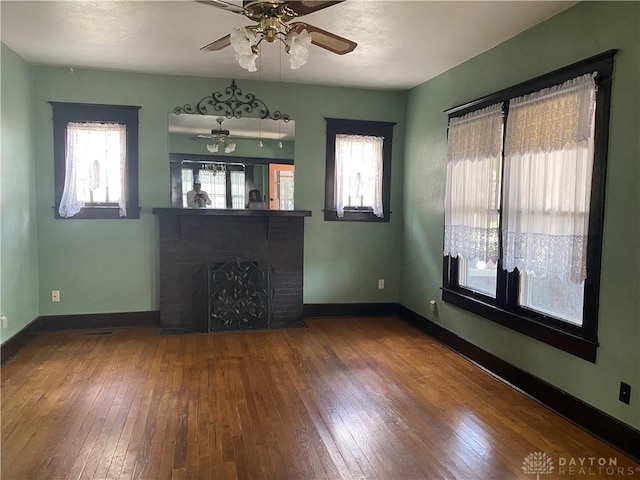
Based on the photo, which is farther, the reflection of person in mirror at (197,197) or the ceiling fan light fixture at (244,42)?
the reflection of person in mirror at (197,197)

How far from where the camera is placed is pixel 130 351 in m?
3.91

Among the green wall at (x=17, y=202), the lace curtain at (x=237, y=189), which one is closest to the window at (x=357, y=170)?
the lace curtain at (x=237, y=189)

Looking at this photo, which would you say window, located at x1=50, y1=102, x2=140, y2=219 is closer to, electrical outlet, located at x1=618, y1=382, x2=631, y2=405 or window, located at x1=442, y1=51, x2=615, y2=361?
window, located at x1=442, y1=51, x2=615, y2=361

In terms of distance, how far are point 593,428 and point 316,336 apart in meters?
2.47

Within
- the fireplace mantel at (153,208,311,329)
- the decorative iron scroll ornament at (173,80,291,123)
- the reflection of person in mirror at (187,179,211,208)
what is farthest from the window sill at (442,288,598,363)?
the decorative iron scroll ornament at (173,80,291,123)

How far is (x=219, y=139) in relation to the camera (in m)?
4.69

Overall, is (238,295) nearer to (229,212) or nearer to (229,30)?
(229,212)

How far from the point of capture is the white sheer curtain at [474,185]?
3.48 metres

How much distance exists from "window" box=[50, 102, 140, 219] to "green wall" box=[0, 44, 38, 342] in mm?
264

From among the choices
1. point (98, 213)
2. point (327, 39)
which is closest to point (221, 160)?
point (98, 213)

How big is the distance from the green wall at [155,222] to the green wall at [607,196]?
1.22m

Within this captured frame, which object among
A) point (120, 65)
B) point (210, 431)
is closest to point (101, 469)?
point (210, 431)

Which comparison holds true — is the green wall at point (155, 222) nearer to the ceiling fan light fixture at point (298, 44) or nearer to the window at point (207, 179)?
the window at point (207, 179)

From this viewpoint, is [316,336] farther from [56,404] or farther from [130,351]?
[56,404]
